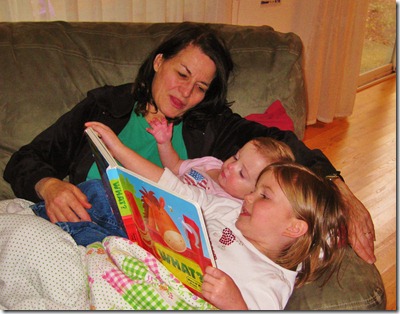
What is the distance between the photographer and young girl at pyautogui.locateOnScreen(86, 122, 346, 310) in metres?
1.26

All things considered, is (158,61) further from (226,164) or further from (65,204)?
Result: (65,204)

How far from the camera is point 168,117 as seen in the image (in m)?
1.78

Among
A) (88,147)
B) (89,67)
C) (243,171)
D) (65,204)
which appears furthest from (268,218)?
(89,67)

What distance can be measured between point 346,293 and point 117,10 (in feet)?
5.65

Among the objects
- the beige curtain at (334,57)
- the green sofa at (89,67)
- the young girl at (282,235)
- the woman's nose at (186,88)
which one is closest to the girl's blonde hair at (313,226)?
the young girl at (282,235)

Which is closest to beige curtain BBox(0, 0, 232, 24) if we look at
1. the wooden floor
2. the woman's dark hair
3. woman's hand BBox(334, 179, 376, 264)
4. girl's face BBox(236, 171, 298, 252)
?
the woman's dark hair

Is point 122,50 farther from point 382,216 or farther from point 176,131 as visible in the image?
point 382,216

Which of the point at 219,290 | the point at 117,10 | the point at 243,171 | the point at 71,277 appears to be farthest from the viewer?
the point at 117,10

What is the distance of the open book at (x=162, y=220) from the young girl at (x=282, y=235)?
14cm

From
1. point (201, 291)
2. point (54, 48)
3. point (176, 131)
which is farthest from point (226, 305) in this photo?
point (54, 48)

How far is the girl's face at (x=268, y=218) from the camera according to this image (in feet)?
4.27

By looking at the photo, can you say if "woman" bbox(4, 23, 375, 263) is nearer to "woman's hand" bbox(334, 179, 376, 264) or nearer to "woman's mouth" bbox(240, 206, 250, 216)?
"woman's hand" bbox(334, 179, 376, 264)

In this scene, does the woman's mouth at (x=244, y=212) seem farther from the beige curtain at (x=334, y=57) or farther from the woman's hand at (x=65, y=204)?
the beige curtain at (x=334, y=57)

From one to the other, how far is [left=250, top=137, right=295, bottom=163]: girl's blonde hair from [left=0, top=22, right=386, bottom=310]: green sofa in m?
0.34
